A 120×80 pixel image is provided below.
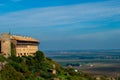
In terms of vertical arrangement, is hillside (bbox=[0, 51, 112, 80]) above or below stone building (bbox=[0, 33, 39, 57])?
below

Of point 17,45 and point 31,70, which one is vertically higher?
point 17,45

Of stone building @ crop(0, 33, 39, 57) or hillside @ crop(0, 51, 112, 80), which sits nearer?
hillside @ crop(0, 51, 112, 80)

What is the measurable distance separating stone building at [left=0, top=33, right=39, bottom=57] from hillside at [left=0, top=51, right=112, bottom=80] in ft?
8.08

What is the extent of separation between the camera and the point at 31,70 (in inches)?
2511

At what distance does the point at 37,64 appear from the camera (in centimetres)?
6844

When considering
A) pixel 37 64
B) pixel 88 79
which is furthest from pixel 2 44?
pixel 88 79

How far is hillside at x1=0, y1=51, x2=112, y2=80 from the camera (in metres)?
56.6

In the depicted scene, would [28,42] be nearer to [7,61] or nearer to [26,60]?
[26,60]

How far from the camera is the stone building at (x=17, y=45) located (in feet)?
220

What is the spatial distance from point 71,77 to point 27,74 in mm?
13556

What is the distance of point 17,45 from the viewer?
71.9 m

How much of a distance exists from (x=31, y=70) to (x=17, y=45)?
371 inches

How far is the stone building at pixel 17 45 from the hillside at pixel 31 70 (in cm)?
246

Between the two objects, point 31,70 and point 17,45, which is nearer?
point 31,70
